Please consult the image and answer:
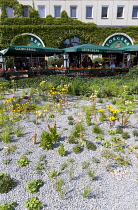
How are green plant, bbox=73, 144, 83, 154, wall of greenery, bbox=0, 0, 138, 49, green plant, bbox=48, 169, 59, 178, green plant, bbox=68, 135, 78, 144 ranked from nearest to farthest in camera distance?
green plant, bbox=48, 169, 59, 178 → green plant, bbox=73, 144, 83, 154 → green plant, bbox=68, 135, 78, 144 → wall of greenery, bbox=0, 0, 138, 49

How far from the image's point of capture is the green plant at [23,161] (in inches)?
131

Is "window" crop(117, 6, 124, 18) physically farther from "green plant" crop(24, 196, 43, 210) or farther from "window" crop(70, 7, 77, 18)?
"green plant" crop(24, 196, 43, 210)

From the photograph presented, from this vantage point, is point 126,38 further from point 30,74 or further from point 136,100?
point 136,100

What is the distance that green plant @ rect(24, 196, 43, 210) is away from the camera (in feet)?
7.99

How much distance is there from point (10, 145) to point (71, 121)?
76.3 inches

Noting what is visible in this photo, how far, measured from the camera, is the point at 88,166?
3.27 m

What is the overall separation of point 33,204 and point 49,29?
2210 centimetres

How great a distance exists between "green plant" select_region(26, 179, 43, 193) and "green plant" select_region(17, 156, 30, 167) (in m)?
0.53

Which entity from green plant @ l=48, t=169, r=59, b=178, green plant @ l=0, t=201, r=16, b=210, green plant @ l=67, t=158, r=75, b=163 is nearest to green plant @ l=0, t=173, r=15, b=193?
green plant @ l=0, t=201, r=16, b=210

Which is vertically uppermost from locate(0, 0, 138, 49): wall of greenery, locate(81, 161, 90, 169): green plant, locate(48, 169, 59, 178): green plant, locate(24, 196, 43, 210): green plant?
locate(0, 0, 138, 49): wall of greenery

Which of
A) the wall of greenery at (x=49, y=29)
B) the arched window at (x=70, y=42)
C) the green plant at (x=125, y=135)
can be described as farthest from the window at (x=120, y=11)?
the green plant at (x=125, y=135)

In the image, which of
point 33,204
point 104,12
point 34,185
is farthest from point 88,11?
point 33,204

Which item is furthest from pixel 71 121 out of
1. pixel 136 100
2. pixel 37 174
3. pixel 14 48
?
pixel 14 48

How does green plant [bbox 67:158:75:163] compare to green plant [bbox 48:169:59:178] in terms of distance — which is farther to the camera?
green plant [bbox 67:158:75:163]
